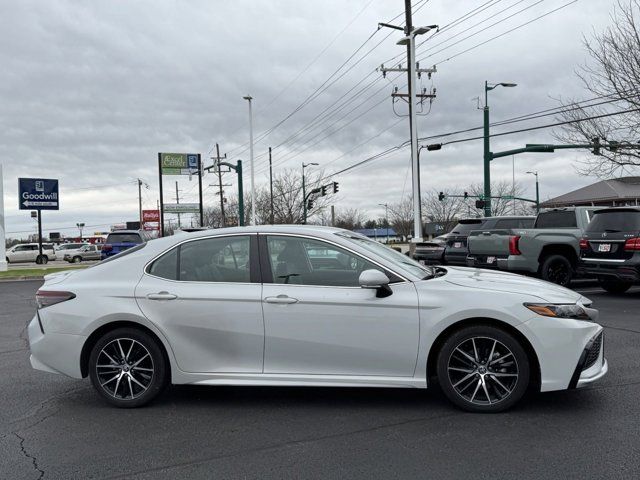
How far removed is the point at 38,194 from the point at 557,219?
29202mm

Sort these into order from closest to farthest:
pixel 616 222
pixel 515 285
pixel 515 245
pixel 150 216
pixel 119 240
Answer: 1. pixel 515 285
2. pixel 616 222
3. pixel 515 245
4. pixel 119 240
5. pixel 150 216

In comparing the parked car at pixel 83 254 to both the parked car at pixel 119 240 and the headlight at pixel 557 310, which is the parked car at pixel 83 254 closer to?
the parked car at pixel 119 240

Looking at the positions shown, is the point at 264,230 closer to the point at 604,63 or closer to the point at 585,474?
the point at 585,474

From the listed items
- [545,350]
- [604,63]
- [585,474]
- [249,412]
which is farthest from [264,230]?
[604,63]

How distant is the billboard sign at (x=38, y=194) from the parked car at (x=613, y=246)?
30251 mm

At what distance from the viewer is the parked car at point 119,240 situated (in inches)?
907

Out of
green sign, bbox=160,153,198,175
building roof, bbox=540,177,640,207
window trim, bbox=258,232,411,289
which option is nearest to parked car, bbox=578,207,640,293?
window trim, bbox=258,232,411,289

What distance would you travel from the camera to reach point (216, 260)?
4.95 m

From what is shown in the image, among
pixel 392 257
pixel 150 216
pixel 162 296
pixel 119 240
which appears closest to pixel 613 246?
pixel 392 257

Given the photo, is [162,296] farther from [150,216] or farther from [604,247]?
[150,216]

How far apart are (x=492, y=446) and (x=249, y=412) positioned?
6.49 ft

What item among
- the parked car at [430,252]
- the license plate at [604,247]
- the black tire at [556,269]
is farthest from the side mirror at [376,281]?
the parked car at [430,252]

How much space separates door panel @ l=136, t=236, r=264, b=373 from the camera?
4.63m

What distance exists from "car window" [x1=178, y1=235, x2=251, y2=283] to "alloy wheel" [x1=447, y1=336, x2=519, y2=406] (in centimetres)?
185
